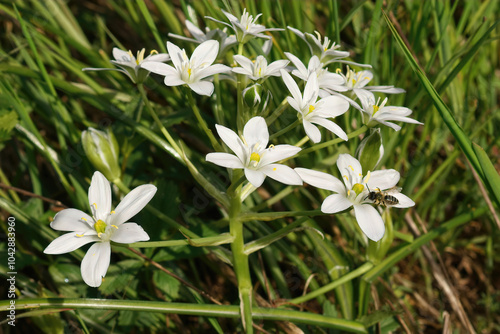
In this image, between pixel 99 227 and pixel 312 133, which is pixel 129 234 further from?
pixel 312 133

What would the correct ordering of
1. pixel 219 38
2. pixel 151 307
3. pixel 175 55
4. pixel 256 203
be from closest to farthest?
1. pixel 151 307
2. pixel 175 55
3. pixel 219 38
4. pixel 256 203

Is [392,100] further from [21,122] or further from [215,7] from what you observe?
[21,122]

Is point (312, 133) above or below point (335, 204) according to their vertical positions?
above

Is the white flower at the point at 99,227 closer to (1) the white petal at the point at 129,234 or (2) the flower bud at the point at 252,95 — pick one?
(1) the white petal at the point at 129,234

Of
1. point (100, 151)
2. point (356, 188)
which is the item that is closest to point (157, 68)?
point (100, 151)

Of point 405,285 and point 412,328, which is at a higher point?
point 405,285

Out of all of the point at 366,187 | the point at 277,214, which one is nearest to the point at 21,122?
the point at 277,214
